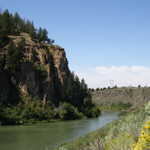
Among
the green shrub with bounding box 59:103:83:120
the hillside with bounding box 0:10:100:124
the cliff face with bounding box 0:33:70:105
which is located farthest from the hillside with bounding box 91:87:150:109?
the green shrub with bounding box 59:103:83:120

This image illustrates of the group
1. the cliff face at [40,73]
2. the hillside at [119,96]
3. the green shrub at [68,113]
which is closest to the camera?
the green shrub at [68,113]

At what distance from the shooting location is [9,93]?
7175 centimetres

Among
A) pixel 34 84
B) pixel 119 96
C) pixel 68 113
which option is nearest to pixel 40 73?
pixel 34 84

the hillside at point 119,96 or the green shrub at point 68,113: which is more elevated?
the hillside at point 119,96

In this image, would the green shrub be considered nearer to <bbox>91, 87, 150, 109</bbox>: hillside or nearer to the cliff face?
the cliff face

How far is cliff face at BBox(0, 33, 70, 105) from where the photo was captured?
73.9 metres

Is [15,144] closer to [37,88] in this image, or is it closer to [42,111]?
[42,111]

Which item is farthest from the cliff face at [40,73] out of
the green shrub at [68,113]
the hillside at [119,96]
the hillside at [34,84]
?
the hillside at [119,96]

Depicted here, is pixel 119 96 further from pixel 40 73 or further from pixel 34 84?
pixel 34 84

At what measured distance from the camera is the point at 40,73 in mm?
77438

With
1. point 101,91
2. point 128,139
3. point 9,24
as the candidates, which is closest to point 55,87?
point 9,24

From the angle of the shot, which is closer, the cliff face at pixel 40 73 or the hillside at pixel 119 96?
the cliff face at pixel 40 73

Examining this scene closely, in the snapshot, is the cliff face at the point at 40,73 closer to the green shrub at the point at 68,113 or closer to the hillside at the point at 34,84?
the hillside at the point at 34,84

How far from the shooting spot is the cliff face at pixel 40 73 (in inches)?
2911
